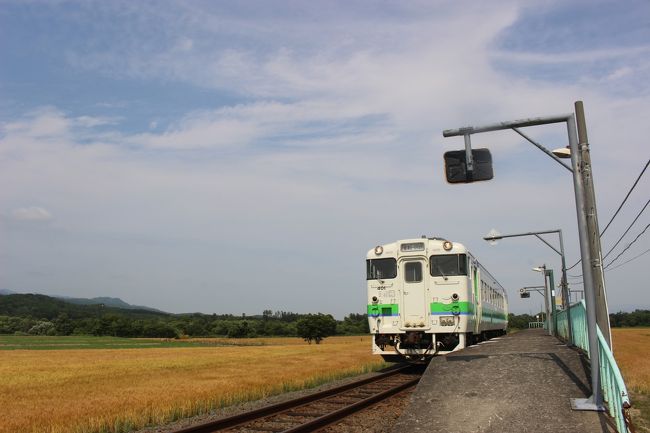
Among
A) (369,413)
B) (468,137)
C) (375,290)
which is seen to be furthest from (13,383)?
(468,137)

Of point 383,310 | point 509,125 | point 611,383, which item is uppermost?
point 509,125

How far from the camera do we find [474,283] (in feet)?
58.2

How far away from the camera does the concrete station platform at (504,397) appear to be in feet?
25.2

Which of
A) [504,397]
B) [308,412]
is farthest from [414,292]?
[504,397]

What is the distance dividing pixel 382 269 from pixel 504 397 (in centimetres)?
819

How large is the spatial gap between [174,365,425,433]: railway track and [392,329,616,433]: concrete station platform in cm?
144

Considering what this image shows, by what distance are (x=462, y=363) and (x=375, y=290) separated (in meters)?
5.65

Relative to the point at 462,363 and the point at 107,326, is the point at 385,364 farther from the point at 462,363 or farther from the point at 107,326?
the point at 107,326

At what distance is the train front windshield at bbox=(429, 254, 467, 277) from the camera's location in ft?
52.9

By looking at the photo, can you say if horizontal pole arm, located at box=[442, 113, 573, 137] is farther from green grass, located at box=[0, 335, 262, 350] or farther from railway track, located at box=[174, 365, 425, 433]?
green grass, located at box=[0, 335, 262, 350]

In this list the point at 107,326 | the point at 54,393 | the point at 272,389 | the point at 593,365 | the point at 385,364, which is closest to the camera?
the point at 593,365

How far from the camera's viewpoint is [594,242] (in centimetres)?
878

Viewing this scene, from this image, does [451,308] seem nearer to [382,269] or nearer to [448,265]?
[448,265]

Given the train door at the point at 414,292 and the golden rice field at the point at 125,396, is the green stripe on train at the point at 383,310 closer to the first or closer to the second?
the train door at the point at 414,292
